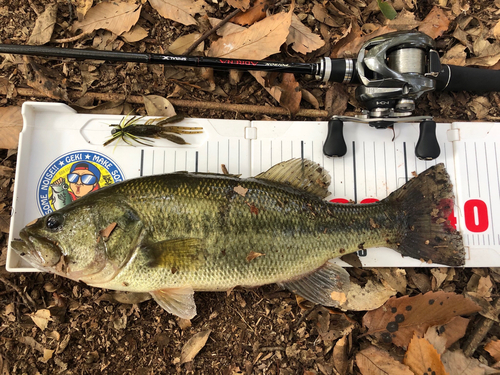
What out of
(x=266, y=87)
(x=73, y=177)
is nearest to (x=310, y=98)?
(x=266, y=87)

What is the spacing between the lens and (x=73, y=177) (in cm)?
237

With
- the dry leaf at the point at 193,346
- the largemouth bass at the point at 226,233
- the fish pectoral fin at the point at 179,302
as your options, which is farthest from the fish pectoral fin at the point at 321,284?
the dry leaf at the point at 193,346

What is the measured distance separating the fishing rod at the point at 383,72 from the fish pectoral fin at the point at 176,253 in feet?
4.08

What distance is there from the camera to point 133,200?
1.89m

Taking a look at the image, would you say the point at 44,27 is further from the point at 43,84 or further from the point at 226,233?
the point at 226,233

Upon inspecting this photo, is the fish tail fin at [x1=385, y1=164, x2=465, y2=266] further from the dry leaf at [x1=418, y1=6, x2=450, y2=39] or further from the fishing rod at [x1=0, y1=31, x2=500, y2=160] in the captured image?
the dry leaf at [x1=418, y1=6, x2=450, y2=39]

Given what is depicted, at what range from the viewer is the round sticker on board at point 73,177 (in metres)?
2.34

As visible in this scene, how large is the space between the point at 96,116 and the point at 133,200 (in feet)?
3.19

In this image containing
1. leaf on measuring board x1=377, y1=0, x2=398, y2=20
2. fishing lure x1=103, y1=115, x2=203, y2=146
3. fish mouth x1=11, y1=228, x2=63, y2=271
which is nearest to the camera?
fish mouth x1=11, y1=228, x2=63, y2=271

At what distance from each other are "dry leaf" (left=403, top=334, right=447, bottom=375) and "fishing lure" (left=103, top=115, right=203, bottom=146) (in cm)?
219

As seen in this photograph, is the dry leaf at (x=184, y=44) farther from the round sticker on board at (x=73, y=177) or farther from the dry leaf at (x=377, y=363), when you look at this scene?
the dry leaf at (x=377, y=363)

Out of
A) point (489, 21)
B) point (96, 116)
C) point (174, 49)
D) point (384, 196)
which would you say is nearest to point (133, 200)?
point (96, 116)

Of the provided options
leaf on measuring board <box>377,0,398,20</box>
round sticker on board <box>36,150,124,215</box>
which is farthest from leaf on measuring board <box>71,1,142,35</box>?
leaf on measuring board <box>377,0,398,20</box>

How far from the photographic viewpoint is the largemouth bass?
1838 millimetres
